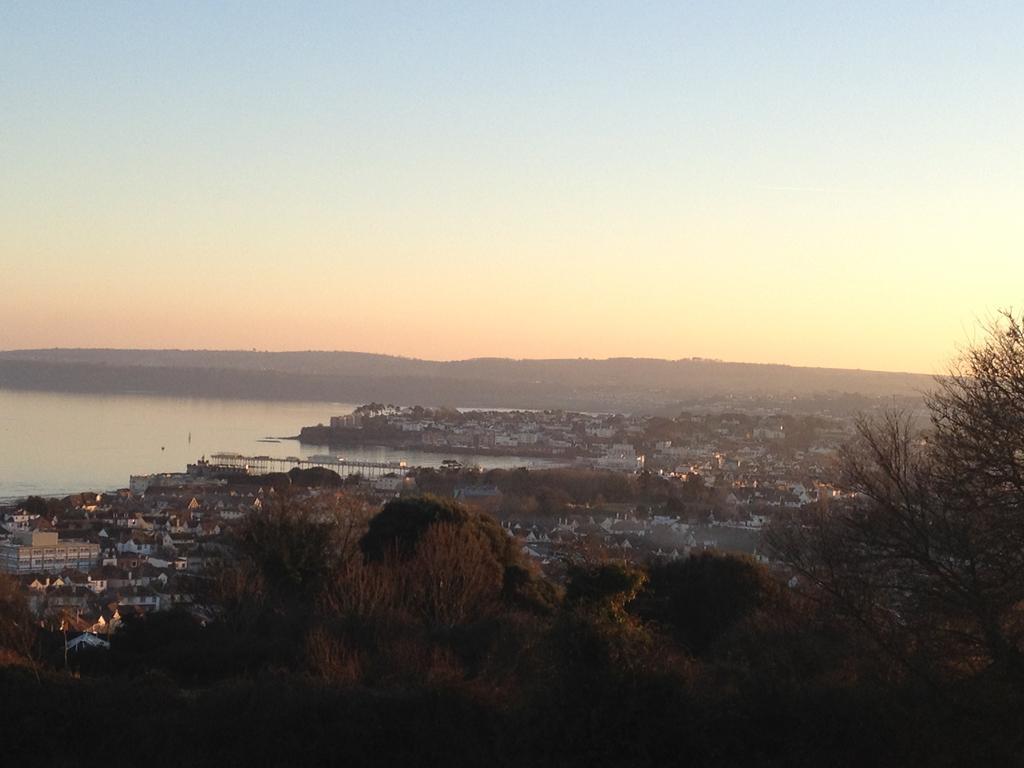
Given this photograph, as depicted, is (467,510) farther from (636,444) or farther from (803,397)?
(803,397)

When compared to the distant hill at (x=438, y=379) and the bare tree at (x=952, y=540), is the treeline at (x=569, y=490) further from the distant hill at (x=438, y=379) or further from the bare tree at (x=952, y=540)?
the distant hill at (x=438, y=379)

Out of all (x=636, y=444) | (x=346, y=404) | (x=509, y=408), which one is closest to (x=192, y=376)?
(x=346, y=404)

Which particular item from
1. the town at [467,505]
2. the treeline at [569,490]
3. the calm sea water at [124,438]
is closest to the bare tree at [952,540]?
the town at [467,505]

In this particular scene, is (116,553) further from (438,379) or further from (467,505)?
(438,379)

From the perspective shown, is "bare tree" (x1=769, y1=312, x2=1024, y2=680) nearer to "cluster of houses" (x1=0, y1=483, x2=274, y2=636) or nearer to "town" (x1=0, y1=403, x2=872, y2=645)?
"town" (x1=0, y1=403, x2=872, y2=645)

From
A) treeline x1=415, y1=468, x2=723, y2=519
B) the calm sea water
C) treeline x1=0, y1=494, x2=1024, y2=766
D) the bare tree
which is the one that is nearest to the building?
treeline x1=415, y1=468, x2=723, y2=519

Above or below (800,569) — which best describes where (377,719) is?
below
